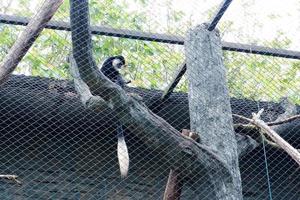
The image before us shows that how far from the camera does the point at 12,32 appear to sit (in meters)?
3.89

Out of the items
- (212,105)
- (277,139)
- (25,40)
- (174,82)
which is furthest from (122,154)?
(25,40)

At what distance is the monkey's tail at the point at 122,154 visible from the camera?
2.31 metres

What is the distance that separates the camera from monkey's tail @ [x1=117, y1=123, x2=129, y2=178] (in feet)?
7.57

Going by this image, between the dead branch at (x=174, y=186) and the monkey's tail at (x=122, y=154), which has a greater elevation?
the dead branch at (x=174, y=186)

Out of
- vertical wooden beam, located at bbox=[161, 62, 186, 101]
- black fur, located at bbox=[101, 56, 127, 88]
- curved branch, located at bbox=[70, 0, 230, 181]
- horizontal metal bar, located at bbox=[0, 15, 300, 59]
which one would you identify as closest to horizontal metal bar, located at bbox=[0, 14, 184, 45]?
horizontal metal bar, located at bbox=[0, 15, 300, 59]

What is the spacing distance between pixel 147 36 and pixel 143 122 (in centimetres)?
45

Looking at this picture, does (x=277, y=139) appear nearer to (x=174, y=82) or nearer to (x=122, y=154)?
(x=174, y=82)

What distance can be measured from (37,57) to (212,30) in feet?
6.22

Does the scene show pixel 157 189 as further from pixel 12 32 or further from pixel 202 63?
pixel 12 32

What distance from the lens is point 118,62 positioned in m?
3.61

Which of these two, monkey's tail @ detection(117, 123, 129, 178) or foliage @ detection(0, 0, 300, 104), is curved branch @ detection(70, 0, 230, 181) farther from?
foliage @ detection(0, 0, 300, 104)

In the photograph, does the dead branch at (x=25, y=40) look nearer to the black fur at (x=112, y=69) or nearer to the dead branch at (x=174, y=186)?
the dead branch at (x=174, y=186)

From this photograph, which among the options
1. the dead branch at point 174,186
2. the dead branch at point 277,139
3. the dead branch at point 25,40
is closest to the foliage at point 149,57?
the dead branch at point 277,139

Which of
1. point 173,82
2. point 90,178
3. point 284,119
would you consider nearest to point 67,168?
point 90,178
